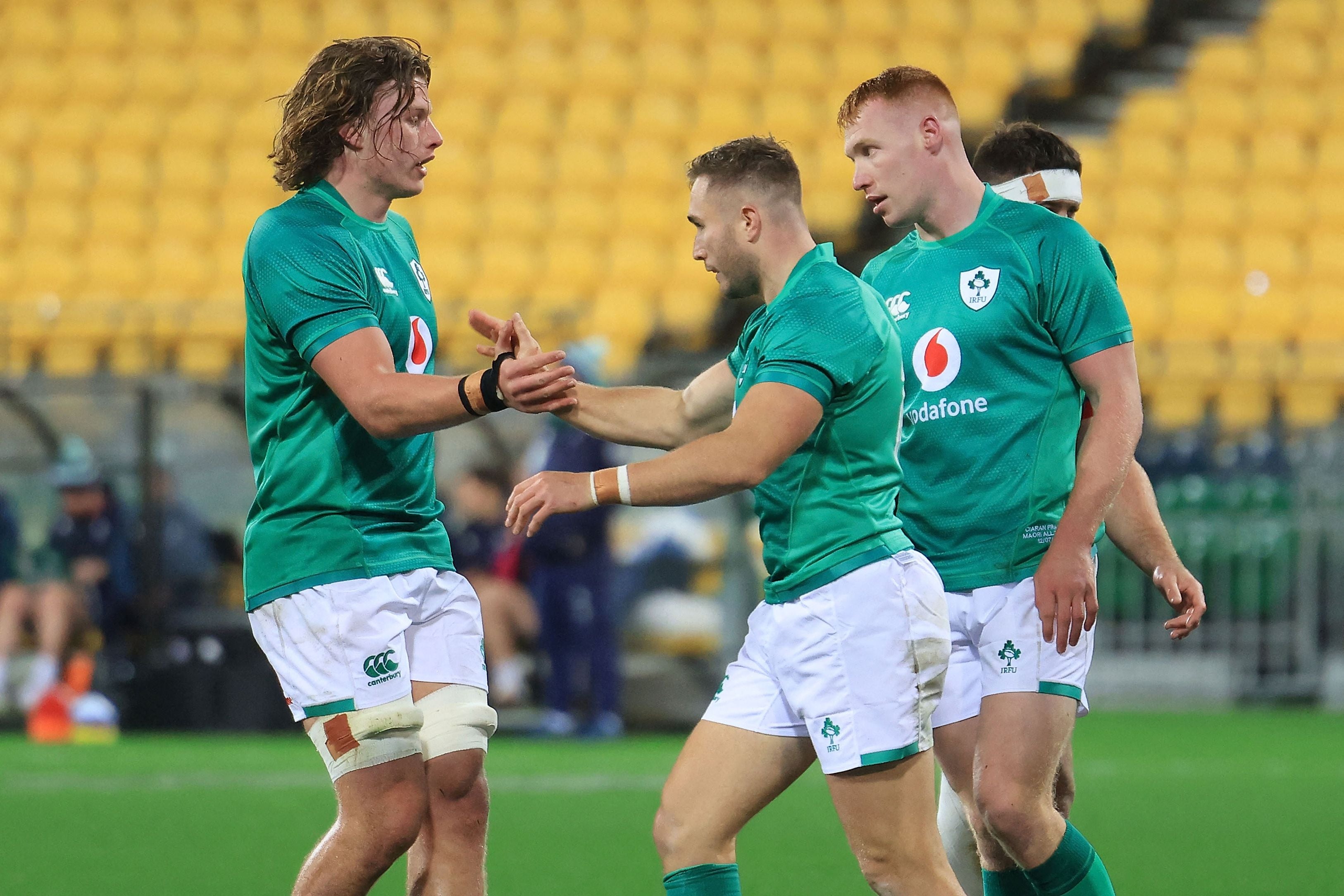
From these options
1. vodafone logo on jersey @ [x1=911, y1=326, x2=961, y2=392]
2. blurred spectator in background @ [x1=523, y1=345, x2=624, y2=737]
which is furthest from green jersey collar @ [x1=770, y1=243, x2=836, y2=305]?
blurred spectator in background @ [x1=523, y1=345, x2=624, y2=737]

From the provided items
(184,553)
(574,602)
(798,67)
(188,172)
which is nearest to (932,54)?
(798,67)

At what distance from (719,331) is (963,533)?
9.21 m

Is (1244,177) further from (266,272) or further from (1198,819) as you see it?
(266,272)

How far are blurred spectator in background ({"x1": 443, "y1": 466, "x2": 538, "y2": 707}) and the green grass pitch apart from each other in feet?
1.54

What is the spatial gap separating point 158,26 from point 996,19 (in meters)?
7.62

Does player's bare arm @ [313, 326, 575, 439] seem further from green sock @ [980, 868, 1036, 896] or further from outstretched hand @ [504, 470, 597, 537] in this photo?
green sock @ [980, 868, 1036, 896]

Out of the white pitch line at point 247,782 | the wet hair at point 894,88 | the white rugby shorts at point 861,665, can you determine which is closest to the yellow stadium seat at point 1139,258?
the white pitch line at point 247,782

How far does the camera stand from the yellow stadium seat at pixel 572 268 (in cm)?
1344

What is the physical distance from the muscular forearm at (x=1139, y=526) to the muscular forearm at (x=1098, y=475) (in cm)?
46

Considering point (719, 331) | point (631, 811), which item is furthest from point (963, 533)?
point (719, 331)

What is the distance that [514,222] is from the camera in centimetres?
1404

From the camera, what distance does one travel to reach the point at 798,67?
15.0 metres

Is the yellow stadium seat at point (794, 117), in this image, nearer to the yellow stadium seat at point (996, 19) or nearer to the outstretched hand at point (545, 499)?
the yellow stadium seat at point (996, 19)

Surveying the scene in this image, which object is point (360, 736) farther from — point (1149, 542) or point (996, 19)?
point (996, 19)
